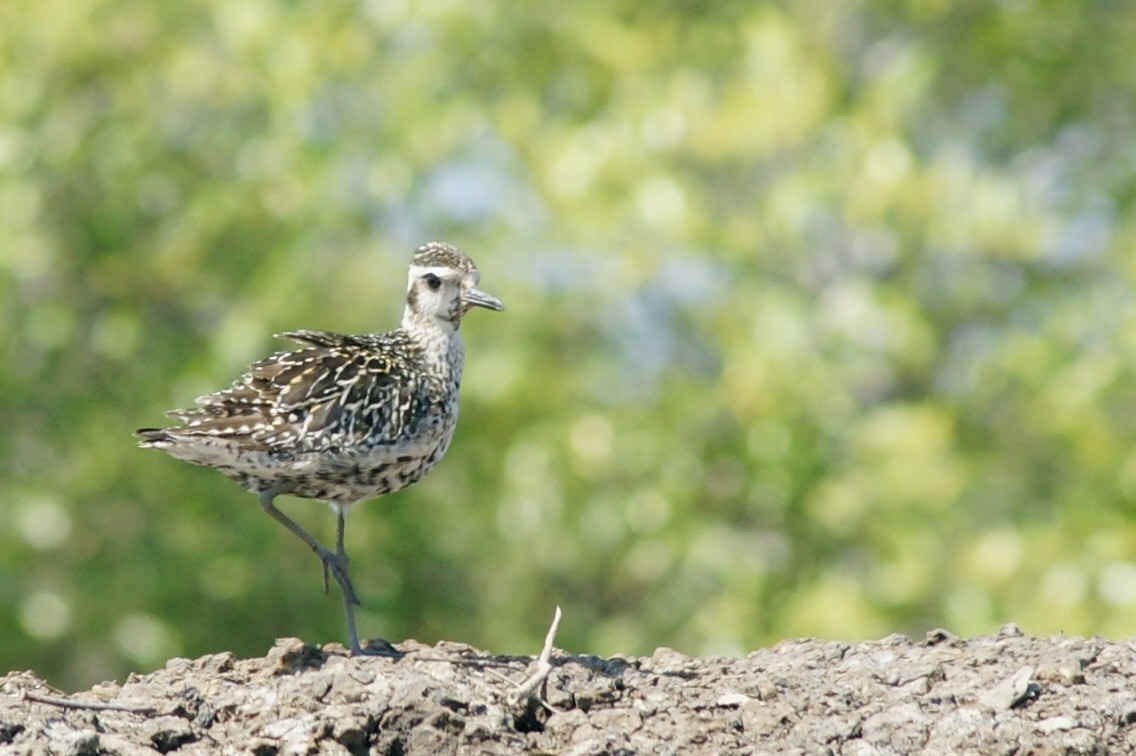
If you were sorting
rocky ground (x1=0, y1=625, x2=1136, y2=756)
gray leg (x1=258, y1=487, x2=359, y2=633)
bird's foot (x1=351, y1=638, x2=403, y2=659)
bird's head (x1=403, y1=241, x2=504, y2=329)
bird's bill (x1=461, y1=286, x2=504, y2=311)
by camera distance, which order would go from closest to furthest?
rocky ground (x1=0, y1=625, x2=1136, y2=756) < bird's foot (x1=351, y1=638, x2=403, y2=659) < gray leg (x1=258, y1=487, x2=359, y2=633) < bird's bill (x1=461, y1=286, x2=504, y2=311) < bird's head (x1=403, y1=241, x2=504, y2=329)

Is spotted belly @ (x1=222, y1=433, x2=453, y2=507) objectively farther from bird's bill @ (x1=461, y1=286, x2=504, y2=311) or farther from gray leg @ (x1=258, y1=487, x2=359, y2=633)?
bird's bill @ (x1=461, y1=286, x2=504, y2=311)

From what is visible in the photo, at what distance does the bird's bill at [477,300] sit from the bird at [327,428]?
10mm

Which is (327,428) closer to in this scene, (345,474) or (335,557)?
(345,474)

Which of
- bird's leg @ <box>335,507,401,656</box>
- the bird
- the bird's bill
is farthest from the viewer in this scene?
the bird's bill

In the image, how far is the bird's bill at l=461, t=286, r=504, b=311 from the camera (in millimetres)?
8188

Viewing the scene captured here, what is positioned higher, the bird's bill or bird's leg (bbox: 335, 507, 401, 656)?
the bird's bill

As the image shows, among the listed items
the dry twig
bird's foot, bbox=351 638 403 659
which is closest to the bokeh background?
bird's foot, bbox=351 638 403 659

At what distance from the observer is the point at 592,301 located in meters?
18.5

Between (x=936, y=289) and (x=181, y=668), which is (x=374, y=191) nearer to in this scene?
(x=936, y=289)

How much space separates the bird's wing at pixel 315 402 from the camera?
24.6 ft

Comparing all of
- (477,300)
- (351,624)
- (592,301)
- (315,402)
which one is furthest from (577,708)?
(592,301)

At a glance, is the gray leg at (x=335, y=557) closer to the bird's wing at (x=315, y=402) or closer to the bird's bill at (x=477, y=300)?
the bird's wing at (x=315, y=402)

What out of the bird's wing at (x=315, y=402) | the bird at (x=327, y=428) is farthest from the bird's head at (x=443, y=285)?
the bird's wing at (x=315, y=402)

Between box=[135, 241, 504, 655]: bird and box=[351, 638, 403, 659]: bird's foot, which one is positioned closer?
box=[351, 638, 403, 659]: bird's foot
